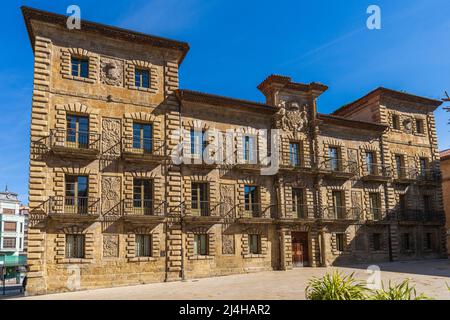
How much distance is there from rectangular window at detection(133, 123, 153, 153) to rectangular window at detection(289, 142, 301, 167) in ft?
34.4

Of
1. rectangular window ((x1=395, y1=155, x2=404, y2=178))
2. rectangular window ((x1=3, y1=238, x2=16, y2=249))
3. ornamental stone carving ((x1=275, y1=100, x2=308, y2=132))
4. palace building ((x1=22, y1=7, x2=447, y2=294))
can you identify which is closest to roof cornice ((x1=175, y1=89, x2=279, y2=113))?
palace building ((x1=22, y1=7, x2=447, y2=294))

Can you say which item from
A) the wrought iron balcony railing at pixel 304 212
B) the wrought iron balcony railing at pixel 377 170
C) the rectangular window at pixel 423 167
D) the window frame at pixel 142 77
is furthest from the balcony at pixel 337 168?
the window frame at pixel 142 77

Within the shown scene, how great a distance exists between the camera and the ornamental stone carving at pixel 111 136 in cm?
2228

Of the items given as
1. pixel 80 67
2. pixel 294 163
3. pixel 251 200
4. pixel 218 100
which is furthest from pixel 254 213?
pixel 80 67

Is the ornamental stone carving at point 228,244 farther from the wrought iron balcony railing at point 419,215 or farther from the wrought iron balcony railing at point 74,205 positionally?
the wrought iron balcony railing at point 419,215

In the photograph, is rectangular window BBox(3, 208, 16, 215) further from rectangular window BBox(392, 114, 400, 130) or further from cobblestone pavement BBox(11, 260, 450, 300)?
rectangular window BBox(392, 114, 400, 130)

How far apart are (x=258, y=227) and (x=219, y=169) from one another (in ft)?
15.3

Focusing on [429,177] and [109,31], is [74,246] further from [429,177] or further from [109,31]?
[429,177]

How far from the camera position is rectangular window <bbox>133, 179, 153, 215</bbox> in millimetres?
22500

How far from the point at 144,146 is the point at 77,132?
3.87 metres

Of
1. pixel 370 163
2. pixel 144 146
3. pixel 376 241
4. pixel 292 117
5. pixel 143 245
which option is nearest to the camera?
pixel 143 245

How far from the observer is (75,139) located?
71.4 ft
